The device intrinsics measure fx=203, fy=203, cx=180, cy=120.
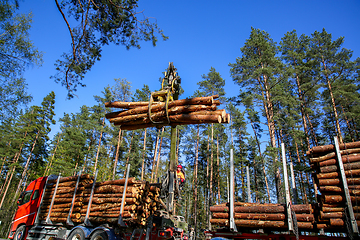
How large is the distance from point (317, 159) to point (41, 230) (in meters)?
11.4

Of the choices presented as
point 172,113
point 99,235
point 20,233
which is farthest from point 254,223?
point 20,233

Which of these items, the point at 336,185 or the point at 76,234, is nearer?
the point at 336,185

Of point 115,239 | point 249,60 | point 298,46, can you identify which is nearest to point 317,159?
point 115,239

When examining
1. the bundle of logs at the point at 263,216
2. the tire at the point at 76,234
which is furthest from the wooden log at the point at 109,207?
the bundle of logs at the point at 263,216

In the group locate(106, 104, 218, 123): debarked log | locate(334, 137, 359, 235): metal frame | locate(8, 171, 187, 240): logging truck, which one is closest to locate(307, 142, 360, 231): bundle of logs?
locate(334, 137, 359, 235): metal frame

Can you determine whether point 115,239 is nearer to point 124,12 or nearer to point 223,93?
point 124,12

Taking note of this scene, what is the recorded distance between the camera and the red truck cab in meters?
9.84

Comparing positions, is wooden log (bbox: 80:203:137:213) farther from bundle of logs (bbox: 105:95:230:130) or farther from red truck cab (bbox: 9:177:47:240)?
red truck cab (bbox: 9:177:47:240)

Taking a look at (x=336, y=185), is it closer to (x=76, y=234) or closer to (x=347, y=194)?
(x=347, y=194)

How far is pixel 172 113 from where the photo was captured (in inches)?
240

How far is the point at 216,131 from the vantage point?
2997 centimetres

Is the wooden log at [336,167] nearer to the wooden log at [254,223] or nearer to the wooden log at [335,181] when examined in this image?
the wooden log at [335,181]

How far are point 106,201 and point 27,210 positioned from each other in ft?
19.3

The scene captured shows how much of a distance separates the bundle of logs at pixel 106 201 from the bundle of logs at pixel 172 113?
2.19 meters
